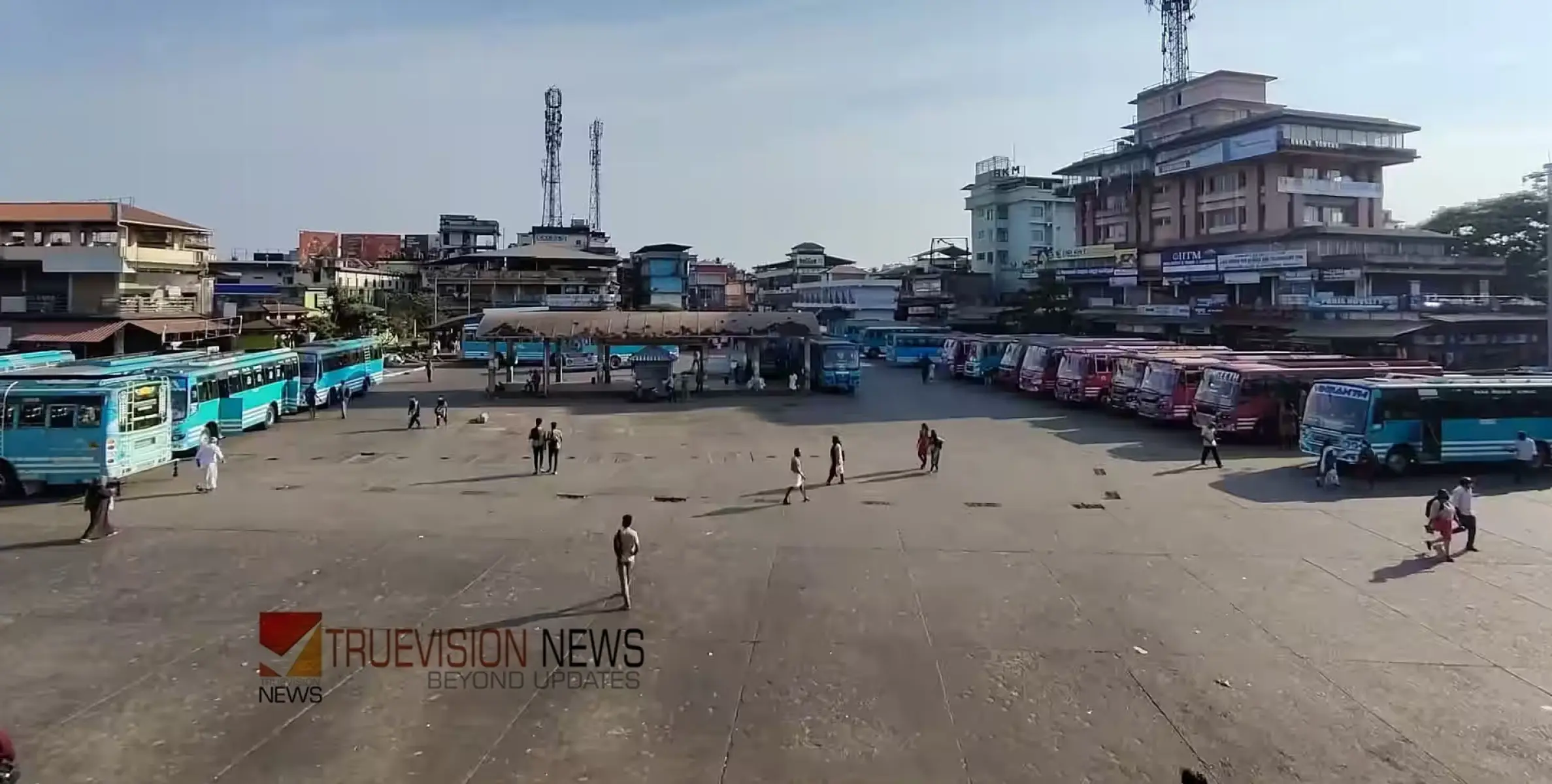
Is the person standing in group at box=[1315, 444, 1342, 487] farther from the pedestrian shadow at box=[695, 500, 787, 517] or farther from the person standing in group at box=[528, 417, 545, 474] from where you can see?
the person standing in group at box=[528, 417, 545, 474]

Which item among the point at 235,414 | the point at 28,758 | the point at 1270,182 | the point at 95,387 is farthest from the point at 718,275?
the point at 28,758

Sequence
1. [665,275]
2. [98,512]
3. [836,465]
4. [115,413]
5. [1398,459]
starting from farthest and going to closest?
[665,275] → [1398,459] → [836,465] → [115,413] → [98,512]

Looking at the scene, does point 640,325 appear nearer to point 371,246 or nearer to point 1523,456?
point 1523,456

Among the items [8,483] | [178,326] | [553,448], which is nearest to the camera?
[8,483]

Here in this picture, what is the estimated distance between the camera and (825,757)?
8.77 metres

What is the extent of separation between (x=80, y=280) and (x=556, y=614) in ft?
147

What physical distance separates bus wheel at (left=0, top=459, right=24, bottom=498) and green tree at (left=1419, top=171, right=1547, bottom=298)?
68.1 meters

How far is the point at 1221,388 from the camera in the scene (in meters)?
29.5

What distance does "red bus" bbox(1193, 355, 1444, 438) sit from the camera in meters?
28.8

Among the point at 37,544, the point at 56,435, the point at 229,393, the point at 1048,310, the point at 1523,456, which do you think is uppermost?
the point at 1048,310

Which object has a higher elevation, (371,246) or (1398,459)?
(371,246)

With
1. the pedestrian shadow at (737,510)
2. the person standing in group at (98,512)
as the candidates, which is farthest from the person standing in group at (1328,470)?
the person standing in group at (98,512)

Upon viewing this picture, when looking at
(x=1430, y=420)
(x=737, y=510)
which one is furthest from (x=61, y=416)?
(x=1430, y=420)

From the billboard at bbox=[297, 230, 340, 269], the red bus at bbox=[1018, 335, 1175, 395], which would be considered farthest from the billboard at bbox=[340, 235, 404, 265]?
the red bus at bbox=[1018, 335, 1175, 395]
